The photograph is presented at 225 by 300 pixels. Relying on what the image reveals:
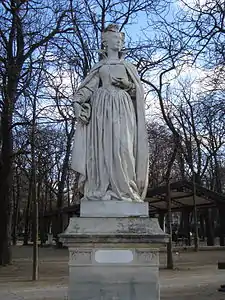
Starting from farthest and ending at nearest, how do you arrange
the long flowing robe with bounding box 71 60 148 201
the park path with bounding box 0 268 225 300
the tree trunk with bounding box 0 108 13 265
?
the tree trunk with bounding box 0 108 13 265
the park path with bounding box 0 268 225 300
the long flowing robe with bounding box 71 60 148 201

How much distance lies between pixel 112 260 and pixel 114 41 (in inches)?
126

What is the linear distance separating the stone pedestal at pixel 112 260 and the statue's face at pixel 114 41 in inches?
105

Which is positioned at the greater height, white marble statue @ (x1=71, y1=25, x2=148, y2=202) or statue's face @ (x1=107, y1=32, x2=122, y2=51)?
statue's face @ (x1=107, y1=32, x2=122, y2=51)

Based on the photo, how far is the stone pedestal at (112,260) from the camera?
5902 mm

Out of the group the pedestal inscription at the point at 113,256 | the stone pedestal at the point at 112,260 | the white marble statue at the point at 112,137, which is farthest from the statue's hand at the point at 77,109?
the pedestal inscription at the point at 113,256

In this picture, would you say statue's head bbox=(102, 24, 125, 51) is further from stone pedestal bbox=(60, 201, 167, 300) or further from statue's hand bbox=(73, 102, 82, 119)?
stone pedestal bbox=(60, 201, 167, 300)

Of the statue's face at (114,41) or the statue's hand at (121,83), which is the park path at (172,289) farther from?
the statue's face at (114,41)

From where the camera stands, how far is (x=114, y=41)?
23.4 ft

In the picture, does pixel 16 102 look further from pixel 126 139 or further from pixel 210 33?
pixel 126 139

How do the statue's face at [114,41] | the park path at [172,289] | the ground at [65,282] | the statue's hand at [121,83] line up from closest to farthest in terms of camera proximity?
the statue's hand at [121,83] < the statue's face at [114,41] < the park path at [172,289] < the ground at [65,282]

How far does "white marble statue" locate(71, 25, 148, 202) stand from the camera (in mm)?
6523

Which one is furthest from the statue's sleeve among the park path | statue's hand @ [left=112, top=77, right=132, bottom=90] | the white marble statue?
the park path

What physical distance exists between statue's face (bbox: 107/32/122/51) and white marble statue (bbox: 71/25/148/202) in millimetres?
15

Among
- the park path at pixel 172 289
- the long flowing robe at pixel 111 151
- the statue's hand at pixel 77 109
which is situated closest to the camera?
the long flowing robe at pixel 111 151
